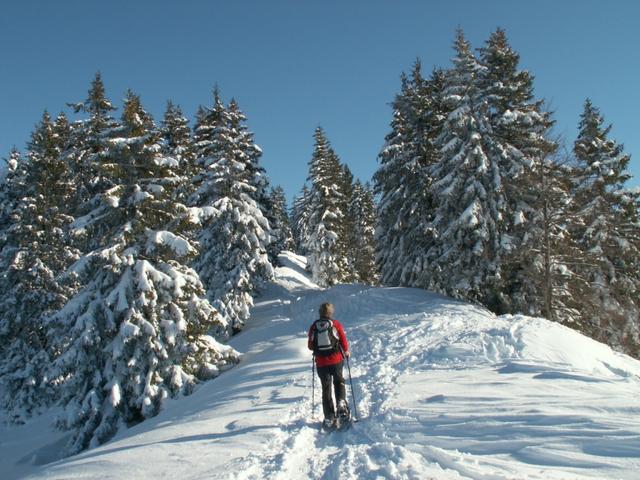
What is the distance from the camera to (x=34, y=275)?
20688 mm

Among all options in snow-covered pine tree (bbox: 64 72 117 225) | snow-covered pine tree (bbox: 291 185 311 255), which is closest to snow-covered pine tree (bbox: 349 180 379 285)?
snow-covered pine tree (bbox: 291 185 311 255)

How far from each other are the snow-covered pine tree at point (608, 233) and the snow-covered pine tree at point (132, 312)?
17.2 m

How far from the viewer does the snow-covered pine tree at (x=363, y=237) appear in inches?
1775

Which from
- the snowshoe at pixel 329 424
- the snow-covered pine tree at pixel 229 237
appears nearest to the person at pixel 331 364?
the snowshoe at pixel 329 424

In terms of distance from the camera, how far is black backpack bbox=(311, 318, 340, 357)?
24.8 ft

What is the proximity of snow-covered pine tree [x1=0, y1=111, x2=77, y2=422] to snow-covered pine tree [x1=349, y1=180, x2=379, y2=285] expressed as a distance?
28.6 metres

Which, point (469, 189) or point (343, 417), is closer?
point (343, 417)

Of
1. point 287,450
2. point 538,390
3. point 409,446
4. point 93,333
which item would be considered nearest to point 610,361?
point 538,390

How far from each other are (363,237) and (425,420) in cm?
4042

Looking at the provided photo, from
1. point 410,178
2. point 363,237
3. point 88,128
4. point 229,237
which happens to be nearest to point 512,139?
point 410,178

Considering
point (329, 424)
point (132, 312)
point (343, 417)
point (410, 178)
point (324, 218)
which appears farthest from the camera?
point (324, 218)

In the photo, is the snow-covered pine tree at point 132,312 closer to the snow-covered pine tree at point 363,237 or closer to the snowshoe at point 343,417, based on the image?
the snowshoe at point 343,417

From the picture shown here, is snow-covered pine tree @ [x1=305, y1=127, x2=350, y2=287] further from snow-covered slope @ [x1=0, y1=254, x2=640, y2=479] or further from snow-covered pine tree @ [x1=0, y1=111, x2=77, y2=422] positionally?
snow-covered slope @ [x1=0, y1=254, x2=640, y2=479]

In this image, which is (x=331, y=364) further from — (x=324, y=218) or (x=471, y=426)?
(x=324, y=218)
